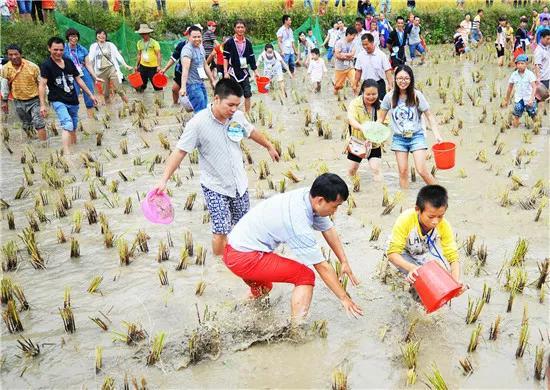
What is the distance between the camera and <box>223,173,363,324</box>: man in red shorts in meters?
3.72

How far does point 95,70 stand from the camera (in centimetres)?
1172

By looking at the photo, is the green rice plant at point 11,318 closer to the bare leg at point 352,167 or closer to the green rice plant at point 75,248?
the green rice plant at point 75,248

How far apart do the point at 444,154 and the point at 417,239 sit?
7.23 feet

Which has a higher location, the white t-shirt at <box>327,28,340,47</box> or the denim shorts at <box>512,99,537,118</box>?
the white t-shirt at <box>327,28,340,47</box>

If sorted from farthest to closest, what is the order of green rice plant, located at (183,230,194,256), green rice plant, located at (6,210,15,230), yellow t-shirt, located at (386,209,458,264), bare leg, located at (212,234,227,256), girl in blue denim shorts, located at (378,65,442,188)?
1. girl in blue denim shorts, located at (378,65,442,188)
2. green rice plant, located at (6,210,15,230)
3. green rice plant, located at (183,230,194,256)
4. bare leg, located at (212,234,227,256)
5. yellow t-shirt, located at (386,209,458,264)

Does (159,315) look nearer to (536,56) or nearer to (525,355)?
(525,355)

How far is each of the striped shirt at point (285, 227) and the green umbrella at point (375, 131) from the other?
9.25ft

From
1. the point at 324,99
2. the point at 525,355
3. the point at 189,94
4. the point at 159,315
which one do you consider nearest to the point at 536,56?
the point at 324,99

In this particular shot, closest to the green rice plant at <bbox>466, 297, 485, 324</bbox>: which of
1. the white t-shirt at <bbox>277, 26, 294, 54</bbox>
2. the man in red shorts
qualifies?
the man in red shorts

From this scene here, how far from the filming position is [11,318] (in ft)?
13.9

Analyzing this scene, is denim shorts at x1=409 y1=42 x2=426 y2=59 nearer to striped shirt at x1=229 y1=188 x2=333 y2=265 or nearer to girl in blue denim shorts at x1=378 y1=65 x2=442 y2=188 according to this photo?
girl in blue denim shorts at x1=378 y1=65 x2=442 y2=188

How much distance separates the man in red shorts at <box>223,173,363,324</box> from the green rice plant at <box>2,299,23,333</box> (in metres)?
1.57

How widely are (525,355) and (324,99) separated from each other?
29.9ft

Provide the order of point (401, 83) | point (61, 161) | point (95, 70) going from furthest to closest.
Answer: point (95, 70) → point (61, 161) → point (401, 83)
